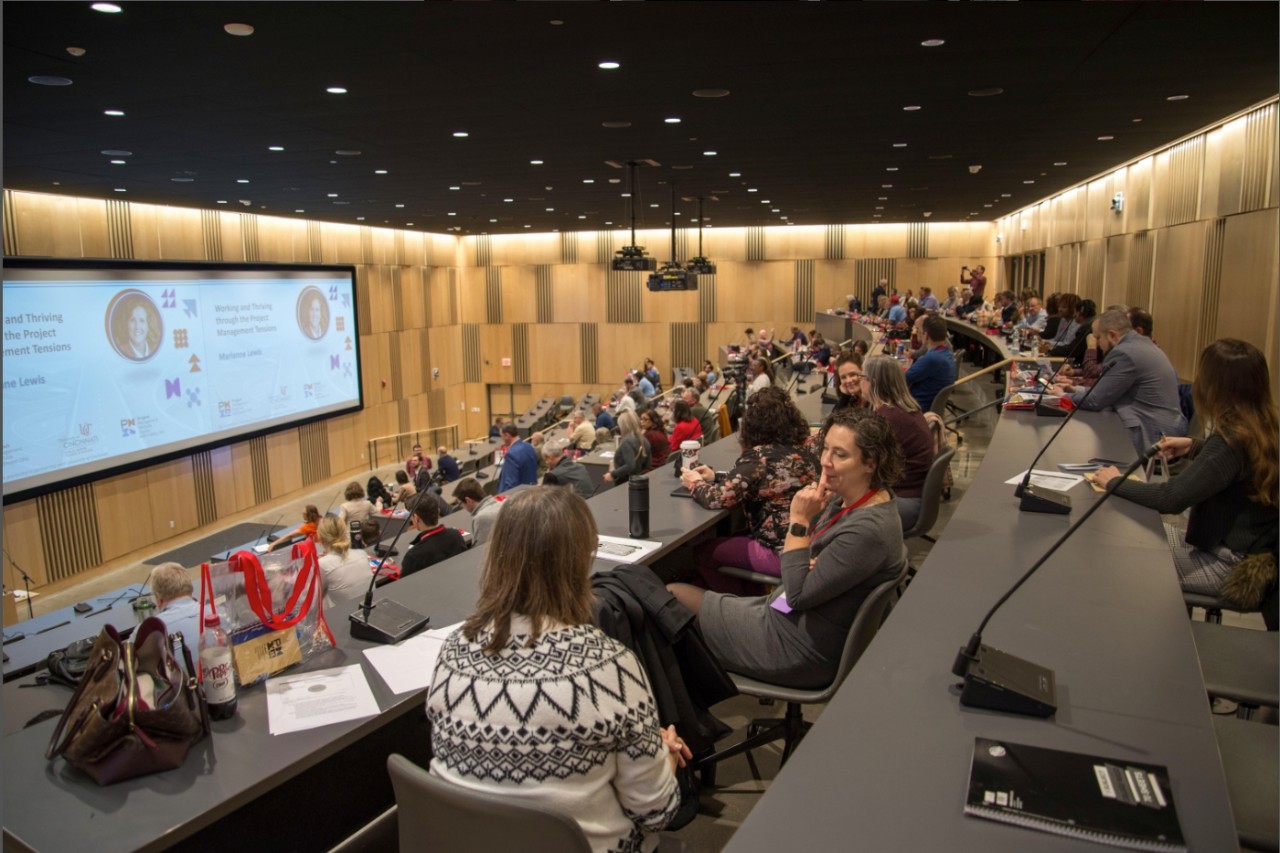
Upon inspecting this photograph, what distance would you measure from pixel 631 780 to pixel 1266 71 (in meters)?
6.04

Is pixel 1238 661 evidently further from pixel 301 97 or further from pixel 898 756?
pixel 301 97

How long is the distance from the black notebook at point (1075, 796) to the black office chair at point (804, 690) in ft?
2.42

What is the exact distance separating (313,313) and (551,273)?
24.8 feet

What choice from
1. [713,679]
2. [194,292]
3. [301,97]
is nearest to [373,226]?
[194,292]

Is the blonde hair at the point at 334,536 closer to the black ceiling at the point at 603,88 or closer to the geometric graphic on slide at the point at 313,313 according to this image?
the black ceiling at the point at 603,88

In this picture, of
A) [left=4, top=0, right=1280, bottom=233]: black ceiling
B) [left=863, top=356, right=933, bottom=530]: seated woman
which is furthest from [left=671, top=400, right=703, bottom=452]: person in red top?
[left=863, top=356, right=933, bottom=530]: seated woman

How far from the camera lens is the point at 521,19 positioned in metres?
3.86

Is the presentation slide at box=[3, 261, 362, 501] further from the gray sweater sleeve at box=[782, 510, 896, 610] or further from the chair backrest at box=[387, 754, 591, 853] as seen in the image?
the chair backrest at box=[387, 754, 591, 853]

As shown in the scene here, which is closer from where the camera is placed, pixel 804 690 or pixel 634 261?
pixel 804 690

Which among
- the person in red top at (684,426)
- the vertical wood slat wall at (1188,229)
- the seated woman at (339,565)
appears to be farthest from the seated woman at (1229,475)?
the person in red top at (684,426)

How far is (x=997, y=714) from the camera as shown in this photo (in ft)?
5.55

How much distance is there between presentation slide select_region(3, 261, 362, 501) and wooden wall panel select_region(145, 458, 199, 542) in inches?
12.4

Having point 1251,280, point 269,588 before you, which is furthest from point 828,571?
point 1251,280

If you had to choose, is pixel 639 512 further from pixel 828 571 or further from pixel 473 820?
pixel 473 820
